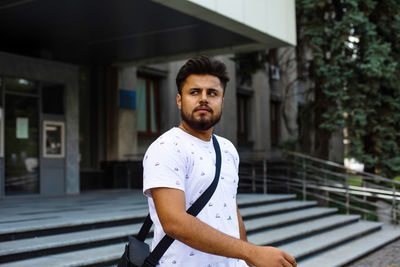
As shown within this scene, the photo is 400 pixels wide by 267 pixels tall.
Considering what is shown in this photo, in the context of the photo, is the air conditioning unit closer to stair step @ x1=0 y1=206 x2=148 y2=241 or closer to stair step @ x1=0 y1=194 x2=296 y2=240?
stair step @ x1=0 y1=194 x2=296 y2=240

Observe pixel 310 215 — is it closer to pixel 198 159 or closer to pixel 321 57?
pixel 321 57

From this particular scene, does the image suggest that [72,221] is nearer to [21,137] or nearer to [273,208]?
[273,208]

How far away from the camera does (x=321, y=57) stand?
13008 millimetres

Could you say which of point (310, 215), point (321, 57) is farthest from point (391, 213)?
point (321, 57)

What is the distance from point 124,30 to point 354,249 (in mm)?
6866

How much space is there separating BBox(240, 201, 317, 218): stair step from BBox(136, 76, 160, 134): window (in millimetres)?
6203

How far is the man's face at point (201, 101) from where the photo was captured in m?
1.97

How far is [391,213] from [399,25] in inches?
210

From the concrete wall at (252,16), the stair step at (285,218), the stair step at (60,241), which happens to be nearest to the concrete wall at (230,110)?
the concrete wall at (252,16)

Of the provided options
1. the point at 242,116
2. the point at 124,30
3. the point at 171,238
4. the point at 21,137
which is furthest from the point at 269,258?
the point at 242,116

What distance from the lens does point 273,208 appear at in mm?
10555

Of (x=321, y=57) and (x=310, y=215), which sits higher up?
(x=321, y=57)

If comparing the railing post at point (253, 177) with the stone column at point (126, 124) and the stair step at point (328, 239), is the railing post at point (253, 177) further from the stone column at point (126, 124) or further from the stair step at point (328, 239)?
the stone column at point (126, 124)

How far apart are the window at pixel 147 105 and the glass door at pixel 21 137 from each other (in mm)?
4343
